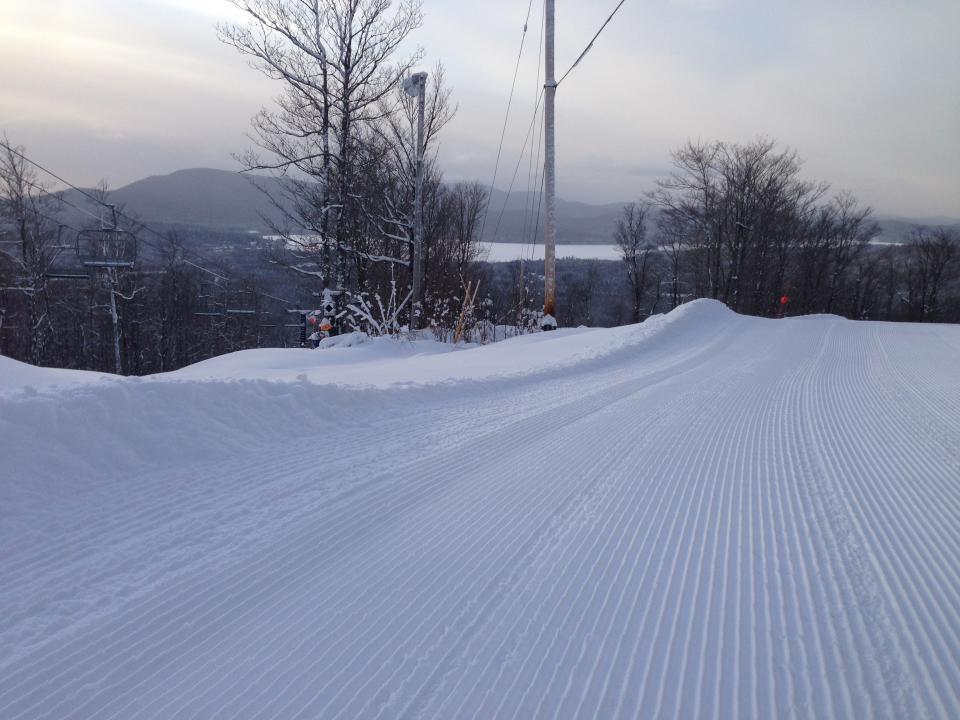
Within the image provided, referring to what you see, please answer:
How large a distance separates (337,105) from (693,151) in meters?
25.6

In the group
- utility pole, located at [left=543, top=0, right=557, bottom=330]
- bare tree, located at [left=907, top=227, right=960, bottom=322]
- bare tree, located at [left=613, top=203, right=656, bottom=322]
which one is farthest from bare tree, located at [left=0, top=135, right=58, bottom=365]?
bare tree, located at [left=907, top=227, right=960, bottom=322]

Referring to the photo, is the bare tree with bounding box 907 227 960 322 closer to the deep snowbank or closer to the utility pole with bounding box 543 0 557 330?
the utility pole with bounding box 543 0 557 330

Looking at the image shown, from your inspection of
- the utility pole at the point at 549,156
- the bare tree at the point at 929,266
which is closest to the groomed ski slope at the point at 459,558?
the utility pole at the point at 549,156

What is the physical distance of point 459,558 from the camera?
2.73 meters

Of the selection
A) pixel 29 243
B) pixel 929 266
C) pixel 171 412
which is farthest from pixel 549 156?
pixel 929 266

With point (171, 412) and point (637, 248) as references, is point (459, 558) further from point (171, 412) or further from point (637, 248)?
point (637, 248)

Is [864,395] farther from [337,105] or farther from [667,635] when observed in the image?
[337,105]

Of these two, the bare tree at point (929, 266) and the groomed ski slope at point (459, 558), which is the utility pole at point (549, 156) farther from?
the bare tree at point (929, 266)

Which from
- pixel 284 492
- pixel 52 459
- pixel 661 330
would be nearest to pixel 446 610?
pixel 284 492

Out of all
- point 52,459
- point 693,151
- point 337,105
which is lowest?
point 52,459

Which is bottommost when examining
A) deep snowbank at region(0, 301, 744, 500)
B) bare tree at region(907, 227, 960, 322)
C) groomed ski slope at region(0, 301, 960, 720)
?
groomed ski slope at region(0, 301, 960, 720)

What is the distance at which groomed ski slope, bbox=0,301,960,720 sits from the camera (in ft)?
6.16

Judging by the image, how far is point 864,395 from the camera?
21.5 feet

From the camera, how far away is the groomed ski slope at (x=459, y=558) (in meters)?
1.88
